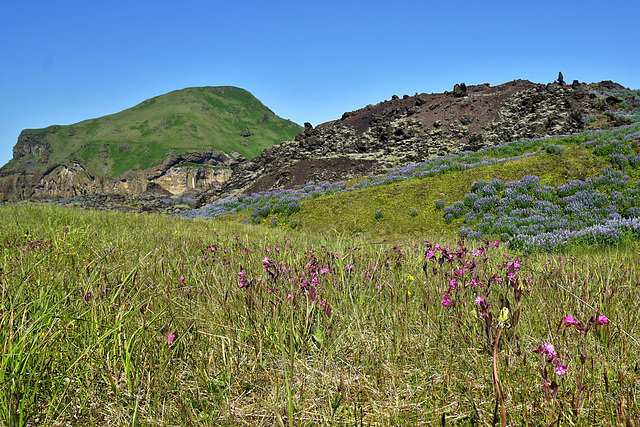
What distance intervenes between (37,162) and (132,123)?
50.5 meters

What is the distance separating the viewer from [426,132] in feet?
Answer: 104

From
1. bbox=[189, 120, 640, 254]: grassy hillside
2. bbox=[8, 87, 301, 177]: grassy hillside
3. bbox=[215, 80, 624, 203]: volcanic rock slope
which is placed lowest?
bbox=[189, 120, 640, 254]: grassy hillside

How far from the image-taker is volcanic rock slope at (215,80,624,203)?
25938mm

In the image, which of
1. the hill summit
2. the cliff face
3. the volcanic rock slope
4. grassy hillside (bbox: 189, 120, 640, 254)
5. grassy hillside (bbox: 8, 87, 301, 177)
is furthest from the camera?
grassy hillside (bbox: 8, 87, 301, 177)

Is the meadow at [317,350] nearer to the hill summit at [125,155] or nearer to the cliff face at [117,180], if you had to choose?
the hill summit at [125,155]

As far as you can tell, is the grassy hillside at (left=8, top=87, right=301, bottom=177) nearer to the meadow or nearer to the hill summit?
the hill summit

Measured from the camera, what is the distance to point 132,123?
190 metres

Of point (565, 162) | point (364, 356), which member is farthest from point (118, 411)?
point (565, 162)

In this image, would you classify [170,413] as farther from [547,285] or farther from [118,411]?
[547,285]

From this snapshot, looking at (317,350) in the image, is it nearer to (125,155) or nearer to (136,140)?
(125,155)

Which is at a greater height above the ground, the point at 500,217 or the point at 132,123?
the point at 132,123

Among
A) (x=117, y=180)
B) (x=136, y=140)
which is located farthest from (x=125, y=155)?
(x=117, y=180)

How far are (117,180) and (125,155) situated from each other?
22324 mm

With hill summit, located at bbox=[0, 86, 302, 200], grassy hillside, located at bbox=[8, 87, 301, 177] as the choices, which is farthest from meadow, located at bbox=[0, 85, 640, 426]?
grassy hillside, located at bbox=[8, 87, 301, 177]
